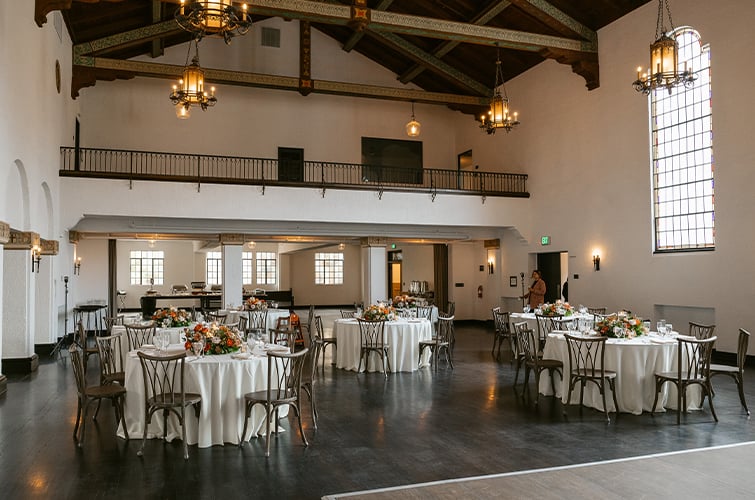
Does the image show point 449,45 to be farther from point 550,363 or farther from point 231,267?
point 550,363

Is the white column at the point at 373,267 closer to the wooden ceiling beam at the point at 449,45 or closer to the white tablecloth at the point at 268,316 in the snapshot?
the white tablecloth at the point at 268,316

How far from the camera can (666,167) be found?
1171 cm

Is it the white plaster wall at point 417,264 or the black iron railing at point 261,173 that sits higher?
the black iron railing at point 261,173

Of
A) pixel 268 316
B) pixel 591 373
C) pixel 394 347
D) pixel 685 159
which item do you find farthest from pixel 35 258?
pixel 685 159

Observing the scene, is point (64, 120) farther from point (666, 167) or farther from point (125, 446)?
point (666, 167)

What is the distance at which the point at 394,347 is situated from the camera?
950cm

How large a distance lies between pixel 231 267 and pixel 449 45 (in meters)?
8.34

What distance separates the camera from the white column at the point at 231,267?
14.4 m

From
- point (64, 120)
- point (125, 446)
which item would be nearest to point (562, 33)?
point (64, 120)

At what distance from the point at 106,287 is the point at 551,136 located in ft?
44.4

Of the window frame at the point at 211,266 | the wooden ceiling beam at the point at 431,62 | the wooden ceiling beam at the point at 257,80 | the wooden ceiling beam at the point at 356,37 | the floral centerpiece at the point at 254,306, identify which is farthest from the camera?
the window frame at the point at 211,266

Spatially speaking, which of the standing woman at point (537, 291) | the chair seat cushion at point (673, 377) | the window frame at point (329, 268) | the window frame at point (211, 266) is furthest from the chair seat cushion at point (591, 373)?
the window frame at point (211, 266)

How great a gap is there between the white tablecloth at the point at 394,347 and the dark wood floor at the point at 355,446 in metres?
1.57

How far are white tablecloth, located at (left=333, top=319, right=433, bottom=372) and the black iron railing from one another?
16.5ft
